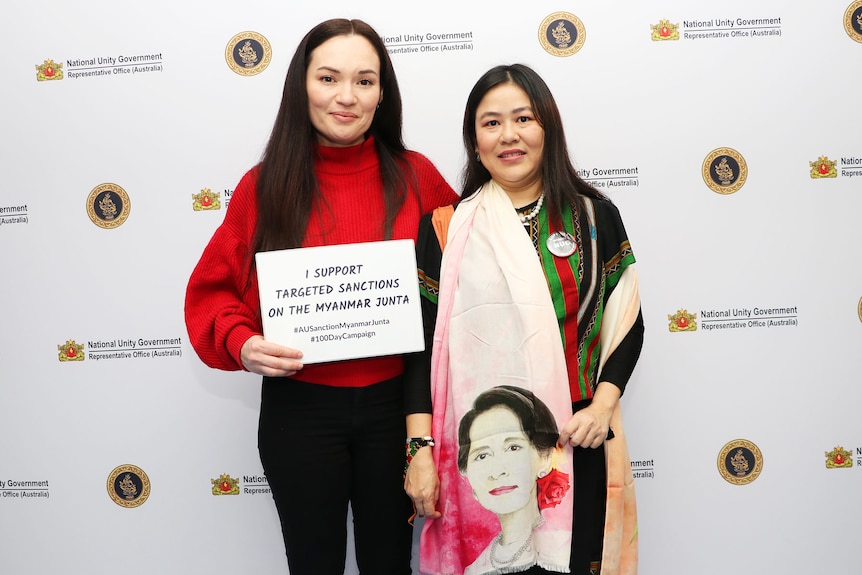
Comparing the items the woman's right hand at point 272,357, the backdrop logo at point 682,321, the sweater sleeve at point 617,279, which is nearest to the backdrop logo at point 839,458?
the backdrop logo at point 682,321

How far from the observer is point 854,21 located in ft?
6.84

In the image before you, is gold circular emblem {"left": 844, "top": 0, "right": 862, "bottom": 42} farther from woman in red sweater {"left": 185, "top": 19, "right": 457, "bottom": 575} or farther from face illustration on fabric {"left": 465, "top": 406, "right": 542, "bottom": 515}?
face illustration on fabric {"left": 465, "top": 406, "right": 542, "bottom": 515}

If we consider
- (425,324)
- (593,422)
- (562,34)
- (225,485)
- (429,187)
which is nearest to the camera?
(593,422)

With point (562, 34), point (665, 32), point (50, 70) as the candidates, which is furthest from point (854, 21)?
point (50, 70)

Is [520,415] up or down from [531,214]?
down

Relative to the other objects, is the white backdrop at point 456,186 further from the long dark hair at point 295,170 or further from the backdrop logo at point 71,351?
the long dark hair at point 295,170

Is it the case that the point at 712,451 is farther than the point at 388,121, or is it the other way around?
the point at 712,451

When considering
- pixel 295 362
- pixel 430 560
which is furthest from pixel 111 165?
pixel 430 560

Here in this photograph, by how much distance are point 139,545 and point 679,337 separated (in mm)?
1930

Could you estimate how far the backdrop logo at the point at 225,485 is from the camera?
2178mm

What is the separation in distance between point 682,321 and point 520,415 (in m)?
0.99

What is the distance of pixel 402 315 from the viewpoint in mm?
1403

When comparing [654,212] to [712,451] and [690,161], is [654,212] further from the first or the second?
[712,451]

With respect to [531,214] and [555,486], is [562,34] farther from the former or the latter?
[555,486]
